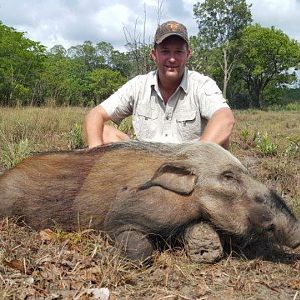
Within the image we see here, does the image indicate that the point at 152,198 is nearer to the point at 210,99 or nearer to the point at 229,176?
the point at 229,176

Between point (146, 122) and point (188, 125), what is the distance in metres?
0.41

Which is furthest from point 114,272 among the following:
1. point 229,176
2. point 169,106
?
point 169,106

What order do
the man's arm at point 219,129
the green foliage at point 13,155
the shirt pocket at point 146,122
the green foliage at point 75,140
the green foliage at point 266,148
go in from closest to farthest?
the man's arm at point 219,129
the shirt pocket at point 146,122
the green foliage at point 13,155
the green foliage at point 75,140
the green foliage at point 266,148

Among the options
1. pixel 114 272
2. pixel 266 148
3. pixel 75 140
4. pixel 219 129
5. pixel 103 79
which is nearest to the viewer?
pixel 114 272

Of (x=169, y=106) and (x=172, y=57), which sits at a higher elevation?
(x=172, y=57)

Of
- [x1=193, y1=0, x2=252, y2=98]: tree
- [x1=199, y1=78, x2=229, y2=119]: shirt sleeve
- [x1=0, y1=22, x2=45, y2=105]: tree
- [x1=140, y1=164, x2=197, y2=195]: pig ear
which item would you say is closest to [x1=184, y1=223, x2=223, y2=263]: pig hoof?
[x1=140, y1=164, x2=197, y2=195]: pig ear

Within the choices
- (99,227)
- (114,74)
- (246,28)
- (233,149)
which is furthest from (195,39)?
(99,227)

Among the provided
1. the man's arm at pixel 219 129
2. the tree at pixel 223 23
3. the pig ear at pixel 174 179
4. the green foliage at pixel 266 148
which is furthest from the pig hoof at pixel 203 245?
the tree at pixel 223 23

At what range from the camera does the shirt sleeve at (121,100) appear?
4836mm

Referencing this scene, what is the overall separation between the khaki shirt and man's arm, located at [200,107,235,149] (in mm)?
241

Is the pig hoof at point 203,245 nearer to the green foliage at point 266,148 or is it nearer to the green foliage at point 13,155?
the green foliage at point 13,155

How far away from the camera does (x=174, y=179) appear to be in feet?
10.8

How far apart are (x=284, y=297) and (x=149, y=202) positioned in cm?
96

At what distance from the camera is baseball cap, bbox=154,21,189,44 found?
175 inches
